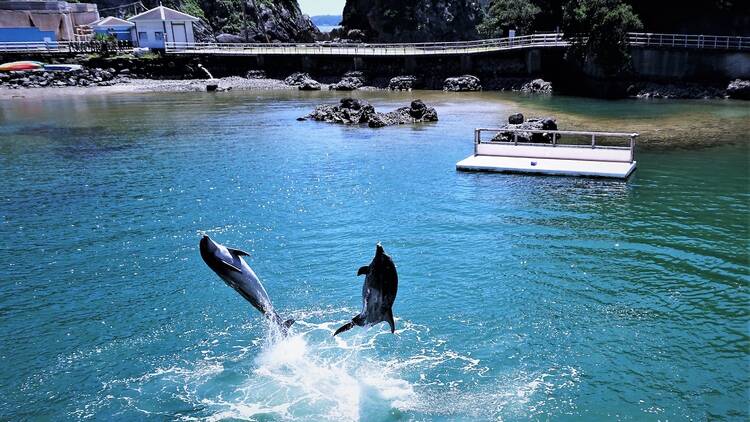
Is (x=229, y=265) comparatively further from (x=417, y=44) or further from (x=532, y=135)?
(x=417, y=44)

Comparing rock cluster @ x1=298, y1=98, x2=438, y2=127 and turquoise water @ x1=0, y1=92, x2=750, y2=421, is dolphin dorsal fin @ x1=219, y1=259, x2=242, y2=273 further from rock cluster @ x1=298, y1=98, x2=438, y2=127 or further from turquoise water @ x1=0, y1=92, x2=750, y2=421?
rock cluster @ x1=298, y1=98, x2=438, y2=127

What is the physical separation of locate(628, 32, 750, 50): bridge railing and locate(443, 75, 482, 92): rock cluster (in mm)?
17087

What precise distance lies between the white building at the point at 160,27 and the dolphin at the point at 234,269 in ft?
254

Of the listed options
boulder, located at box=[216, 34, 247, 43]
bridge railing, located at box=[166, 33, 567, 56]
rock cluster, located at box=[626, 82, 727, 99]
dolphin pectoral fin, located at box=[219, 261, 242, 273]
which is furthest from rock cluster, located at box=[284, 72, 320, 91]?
dolphin pectoral fin, located at box=[219, 261, 242, 273]

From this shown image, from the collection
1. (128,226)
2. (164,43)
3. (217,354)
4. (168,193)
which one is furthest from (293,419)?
(164,43)

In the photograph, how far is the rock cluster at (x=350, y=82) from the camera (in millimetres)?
73375

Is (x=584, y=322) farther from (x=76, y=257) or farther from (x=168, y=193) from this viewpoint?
(x=168, y=193)

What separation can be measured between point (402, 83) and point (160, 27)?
112 ft

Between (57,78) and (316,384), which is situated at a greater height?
(57,78)

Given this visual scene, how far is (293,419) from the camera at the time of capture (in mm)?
11414

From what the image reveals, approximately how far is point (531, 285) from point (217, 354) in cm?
857

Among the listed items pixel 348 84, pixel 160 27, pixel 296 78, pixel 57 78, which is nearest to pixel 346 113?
pixel 348 84

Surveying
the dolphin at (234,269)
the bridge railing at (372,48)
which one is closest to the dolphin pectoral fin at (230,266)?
the dolphin at (234,269)

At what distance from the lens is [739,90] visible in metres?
56.9
